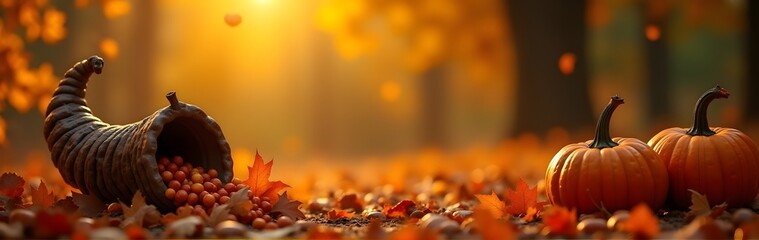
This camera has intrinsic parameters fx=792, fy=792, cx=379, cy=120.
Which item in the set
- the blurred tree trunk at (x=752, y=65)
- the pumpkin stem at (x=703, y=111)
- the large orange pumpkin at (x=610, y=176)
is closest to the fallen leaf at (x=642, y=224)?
the large orange pumpkin at (x=610, y=176)

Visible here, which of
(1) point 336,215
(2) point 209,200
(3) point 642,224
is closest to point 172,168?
(2) point 209,200

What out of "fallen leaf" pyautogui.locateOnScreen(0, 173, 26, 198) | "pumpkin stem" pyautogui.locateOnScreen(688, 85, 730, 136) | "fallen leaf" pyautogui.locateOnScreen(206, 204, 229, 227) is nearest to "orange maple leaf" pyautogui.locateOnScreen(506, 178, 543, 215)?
"pumpkin stem" pyautogui.locateOnScreen(688, 85, 730, 136)

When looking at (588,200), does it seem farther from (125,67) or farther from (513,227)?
(125,67)

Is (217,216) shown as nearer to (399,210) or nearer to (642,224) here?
(399,210)

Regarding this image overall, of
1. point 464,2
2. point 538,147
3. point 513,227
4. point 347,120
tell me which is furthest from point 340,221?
point 347,120

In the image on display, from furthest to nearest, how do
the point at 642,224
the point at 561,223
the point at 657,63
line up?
the point at 657,63 → the point at 561,223 → the point at 642,224

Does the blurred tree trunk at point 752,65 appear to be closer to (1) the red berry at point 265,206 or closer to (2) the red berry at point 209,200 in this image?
(1) the red berry at point 265,206
